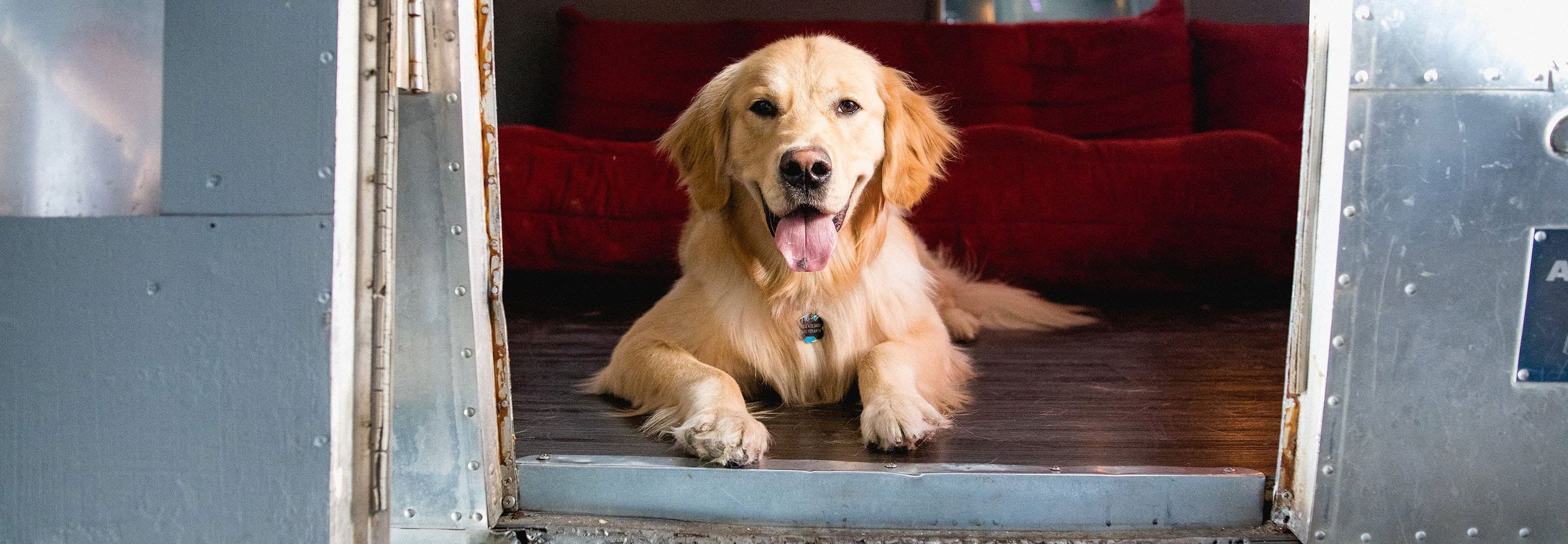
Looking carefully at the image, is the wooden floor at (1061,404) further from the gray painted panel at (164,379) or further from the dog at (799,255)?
the gray painted panel at (164,379)

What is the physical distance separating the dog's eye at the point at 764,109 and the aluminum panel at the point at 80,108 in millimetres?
1143

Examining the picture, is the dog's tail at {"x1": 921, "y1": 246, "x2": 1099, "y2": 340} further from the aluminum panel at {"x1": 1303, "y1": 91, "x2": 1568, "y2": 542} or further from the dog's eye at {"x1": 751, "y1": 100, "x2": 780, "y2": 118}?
the aluminum panel at {"x1": 1303, "y1": 91, "x2": 1568, "y2": 542}

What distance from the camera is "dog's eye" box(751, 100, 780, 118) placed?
2.20 metres

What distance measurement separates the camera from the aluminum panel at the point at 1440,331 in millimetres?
1484

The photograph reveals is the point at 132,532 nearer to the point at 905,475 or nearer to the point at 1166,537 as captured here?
the point at 905,475

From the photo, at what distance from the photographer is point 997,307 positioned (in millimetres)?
3549

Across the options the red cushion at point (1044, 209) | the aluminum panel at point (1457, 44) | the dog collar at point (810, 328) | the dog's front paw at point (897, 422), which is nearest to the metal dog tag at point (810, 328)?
the dog collar at point (810, 328)

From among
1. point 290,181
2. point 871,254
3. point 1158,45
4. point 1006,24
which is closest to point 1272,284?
point 1158,45

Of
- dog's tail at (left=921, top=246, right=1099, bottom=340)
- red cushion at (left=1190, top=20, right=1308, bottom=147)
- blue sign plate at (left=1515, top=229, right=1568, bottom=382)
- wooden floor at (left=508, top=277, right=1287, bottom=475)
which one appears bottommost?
wooden floor at (left=508, top=277, right=1287, bottom=475)

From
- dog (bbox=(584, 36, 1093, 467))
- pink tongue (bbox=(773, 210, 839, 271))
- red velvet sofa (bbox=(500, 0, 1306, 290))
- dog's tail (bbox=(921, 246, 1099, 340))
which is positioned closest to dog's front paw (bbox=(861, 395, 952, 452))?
dog (bbox=(584, 36, 1093, 467))

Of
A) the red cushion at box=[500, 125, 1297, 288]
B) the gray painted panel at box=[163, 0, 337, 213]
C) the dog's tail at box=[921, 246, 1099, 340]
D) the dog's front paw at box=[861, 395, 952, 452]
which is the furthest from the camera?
the red cushion at box=[500, 125, 1297, 288]

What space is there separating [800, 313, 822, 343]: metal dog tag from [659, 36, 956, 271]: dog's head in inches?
6.2

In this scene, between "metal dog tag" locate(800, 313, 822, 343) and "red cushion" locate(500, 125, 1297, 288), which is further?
"red cushion" locate(500, 125, 1297, 288)

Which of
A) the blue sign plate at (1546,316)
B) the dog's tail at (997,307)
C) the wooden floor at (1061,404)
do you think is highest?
the blue sign plate at (1546,316)
